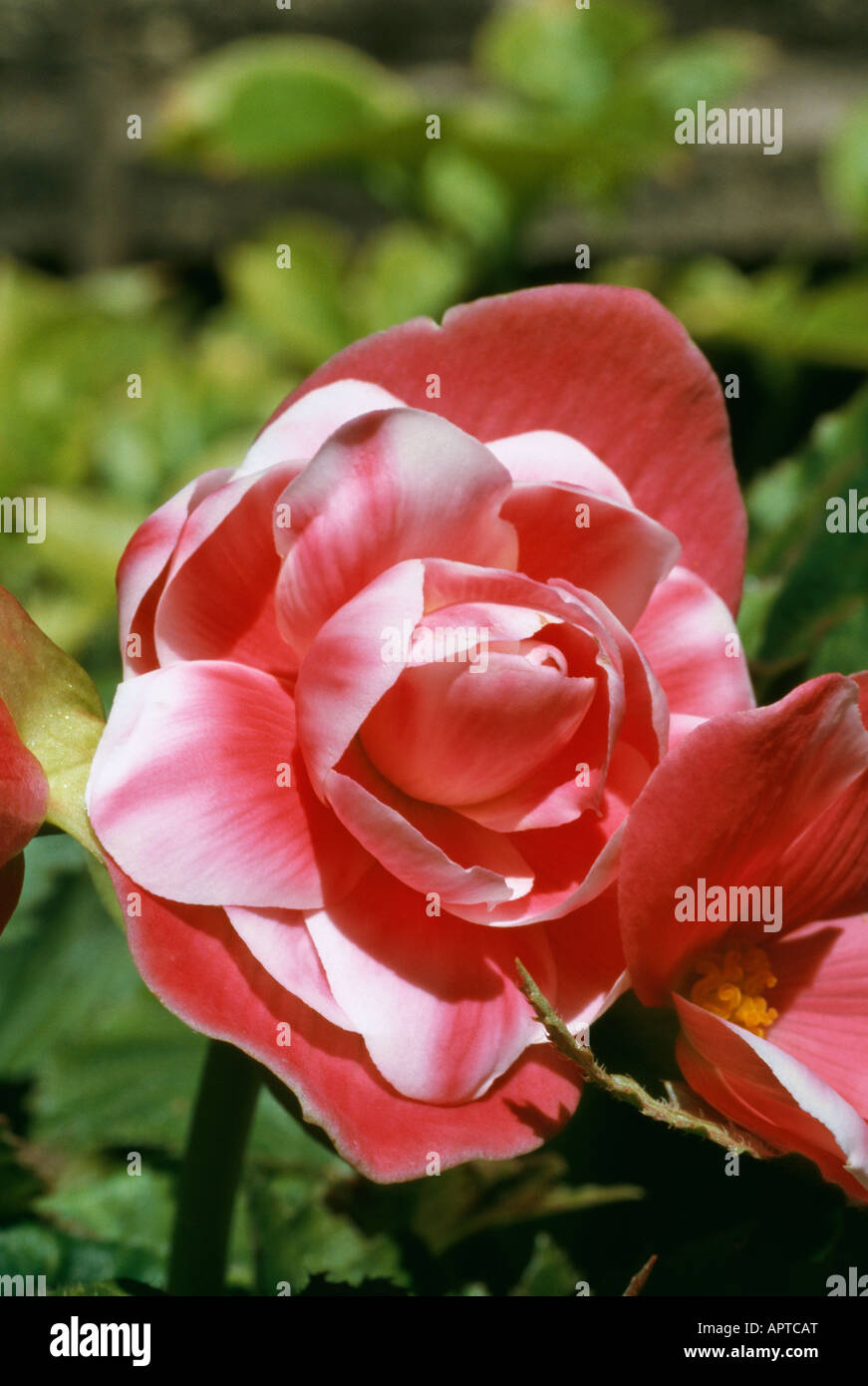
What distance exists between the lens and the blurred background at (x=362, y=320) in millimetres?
428

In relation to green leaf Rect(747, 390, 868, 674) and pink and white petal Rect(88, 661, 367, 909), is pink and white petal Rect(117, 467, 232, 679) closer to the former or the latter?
pink and white petal Rect(88, 661, 367, 909)

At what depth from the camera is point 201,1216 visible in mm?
365

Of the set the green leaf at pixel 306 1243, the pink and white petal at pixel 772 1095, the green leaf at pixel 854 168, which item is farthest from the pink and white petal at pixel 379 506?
the green leaf at pixel 854 168

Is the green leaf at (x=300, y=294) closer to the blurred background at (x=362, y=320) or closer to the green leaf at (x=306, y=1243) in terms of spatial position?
the blurred background at (x=362, y=320)

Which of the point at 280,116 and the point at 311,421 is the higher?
the point at 280,116

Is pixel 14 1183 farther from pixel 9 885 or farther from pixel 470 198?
pixel 470 198

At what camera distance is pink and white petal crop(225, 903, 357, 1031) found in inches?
11.1

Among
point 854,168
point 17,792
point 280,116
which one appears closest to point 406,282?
point 280,116

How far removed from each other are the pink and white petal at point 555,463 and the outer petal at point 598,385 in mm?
20

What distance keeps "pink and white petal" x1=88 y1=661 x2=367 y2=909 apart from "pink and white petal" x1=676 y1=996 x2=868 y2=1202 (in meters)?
0.09

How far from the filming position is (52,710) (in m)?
0.31

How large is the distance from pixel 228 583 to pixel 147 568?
0.07 ft

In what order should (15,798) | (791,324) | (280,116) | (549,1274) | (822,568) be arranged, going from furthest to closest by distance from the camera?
(280,116) < (791,324) < (822,568) < (549,1274) < (15,798)

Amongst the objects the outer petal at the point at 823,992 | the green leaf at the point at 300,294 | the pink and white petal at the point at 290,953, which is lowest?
the outer petal at the point at 823,992
